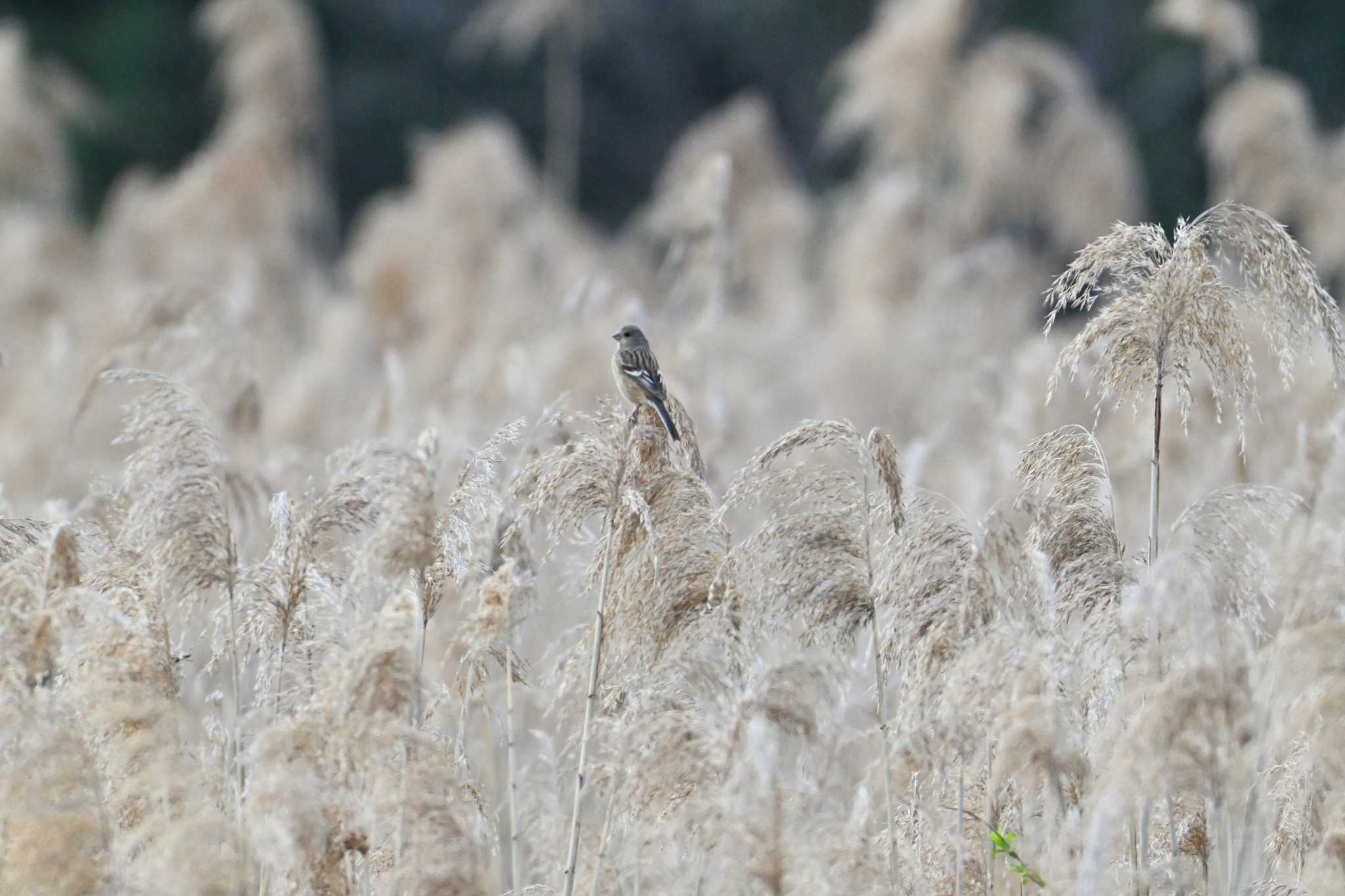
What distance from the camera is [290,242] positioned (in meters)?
10.0

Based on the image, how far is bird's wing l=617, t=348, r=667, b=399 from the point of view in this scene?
3256 mm

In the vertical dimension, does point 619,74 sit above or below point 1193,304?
above

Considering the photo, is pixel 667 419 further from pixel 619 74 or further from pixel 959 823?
pixel 619 74

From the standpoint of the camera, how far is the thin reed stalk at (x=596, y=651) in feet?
8.20

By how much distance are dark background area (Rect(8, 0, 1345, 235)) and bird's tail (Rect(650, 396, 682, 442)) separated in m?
16.7

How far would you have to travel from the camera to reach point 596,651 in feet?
8.30

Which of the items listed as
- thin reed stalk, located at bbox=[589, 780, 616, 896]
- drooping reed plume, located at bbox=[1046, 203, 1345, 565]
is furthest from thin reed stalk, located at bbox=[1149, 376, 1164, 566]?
thin reed stalk, located at bbox=[589, 780, 616, 896]

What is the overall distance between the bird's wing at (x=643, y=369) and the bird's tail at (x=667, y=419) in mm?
166

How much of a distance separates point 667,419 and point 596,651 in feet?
1.84

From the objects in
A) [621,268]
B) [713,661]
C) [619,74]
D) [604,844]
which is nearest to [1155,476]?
[713,661]

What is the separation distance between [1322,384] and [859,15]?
18.3 m

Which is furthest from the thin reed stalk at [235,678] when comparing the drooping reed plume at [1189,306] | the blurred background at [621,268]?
the drooping reed plume at [1189,306]

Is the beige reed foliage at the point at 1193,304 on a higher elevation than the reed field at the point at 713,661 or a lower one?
higher

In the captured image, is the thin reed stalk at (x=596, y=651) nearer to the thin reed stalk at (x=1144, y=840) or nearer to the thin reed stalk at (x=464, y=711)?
the thin reed stalk at (x=464, y=711)
